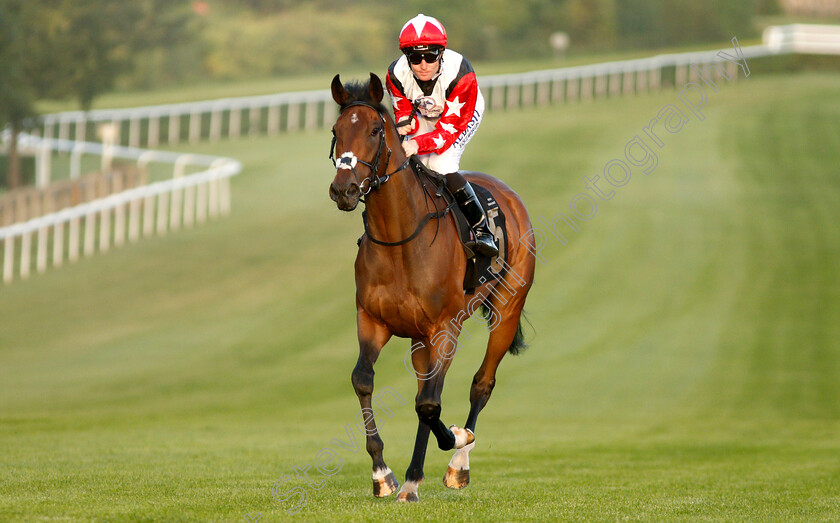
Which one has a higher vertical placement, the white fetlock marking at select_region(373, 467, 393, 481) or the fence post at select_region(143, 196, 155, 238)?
the white fetlock marking at select_region(373, 467, 393, 481)

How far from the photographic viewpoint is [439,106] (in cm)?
710

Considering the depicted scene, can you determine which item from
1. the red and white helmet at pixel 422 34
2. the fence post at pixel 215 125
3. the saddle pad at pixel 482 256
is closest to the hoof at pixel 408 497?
the saddle pad at pixel 482 256

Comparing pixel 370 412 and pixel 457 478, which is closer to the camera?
pixel 370 412

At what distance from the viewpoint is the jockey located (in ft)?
22.5

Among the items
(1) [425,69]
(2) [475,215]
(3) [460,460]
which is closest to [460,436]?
(3) [460,460]

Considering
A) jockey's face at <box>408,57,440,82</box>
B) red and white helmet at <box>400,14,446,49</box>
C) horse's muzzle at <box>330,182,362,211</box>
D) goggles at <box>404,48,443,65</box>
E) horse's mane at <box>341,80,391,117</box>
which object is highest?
red and white helmet at <box>400,14,446,49</box>

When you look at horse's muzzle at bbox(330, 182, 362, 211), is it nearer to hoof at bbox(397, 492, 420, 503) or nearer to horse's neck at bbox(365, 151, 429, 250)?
A: horse's neck at bbox(365, 151, 429, 250)

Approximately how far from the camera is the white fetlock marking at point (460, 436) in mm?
6684

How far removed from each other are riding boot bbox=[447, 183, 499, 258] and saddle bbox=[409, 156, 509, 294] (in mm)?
47

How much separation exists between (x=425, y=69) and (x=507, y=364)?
10.7 m

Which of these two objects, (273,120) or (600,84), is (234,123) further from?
(600,84)

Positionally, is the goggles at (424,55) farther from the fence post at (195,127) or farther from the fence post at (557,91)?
the fence post at (557,91)

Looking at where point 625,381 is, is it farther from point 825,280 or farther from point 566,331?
point 825,280

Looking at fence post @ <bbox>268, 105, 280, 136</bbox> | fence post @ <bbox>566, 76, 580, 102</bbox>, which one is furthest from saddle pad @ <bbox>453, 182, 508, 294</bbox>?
fence post @ <bbox>566, 76, 580, 102</bbox>
